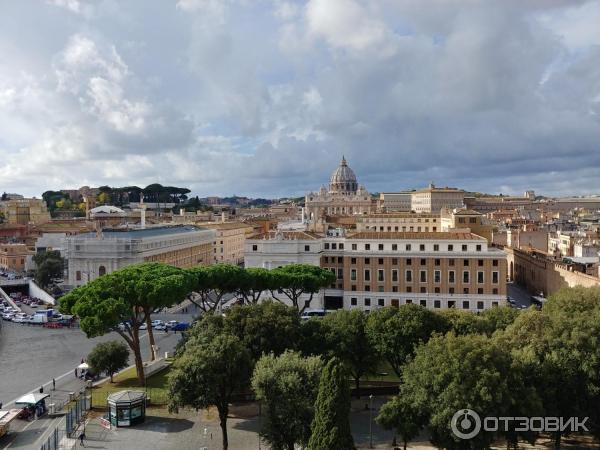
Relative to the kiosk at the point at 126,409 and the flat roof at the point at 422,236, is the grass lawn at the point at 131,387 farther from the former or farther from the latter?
the flat roof at the point at 422,236

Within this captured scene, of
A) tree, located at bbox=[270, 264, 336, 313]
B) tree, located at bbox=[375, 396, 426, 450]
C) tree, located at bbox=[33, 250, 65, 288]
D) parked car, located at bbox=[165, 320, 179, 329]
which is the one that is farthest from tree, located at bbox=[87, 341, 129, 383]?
tree, located at bbox=[33, 250, 65, 288]

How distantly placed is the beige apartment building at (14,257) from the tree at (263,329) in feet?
222

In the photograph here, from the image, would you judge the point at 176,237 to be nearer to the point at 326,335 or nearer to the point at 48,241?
the point at 48,241

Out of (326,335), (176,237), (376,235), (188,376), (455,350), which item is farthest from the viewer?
(176,237)

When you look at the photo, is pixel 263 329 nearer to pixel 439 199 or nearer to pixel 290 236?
pixel 290 236

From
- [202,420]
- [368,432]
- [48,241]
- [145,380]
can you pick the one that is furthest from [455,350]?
[48,241]

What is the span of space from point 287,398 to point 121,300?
1375cm

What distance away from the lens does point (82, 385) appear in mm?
33094

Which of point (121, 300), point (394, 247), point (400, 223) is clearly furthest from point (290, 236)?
point (400, 223)

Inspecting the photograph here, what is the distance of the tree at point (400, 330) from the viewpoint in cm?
2944

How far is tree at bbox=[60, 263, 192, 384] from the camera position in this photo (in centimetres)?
3109

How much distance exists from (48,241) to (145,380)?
70.3 m

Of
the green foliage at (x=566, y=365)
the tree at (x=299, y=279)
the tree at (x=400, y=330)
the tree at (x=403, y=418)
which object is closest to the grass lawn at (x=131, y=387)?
the tree at (x=400, y=330)

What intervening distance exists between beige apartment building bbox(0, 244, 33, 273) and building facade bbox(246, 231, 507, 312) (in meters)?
46.8
